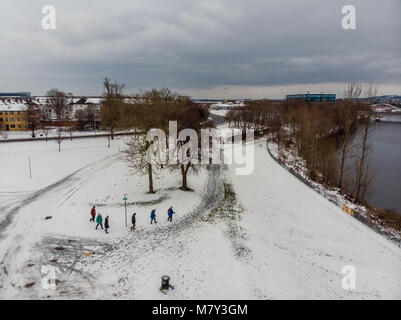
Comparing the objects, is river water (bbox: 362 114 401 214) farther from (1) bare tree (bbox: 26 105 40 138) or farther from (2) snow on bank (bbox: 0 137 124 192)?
(1) bare tree (bbox: 26 105 40 138)

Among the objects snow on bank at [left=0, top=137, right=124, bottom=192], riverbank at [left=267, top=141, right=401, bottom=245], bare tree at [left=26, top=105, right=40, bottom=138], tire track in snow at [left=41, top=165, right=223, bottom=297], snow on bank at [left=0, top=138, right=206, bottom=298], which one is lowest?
riverbank at [left=267, top=141, right=401, bottom=245]

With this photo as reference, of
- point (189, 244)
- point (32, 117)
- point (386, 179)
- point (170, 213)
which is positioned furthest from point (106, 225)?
point (32, 117)

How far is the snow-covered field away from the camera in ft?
36.6

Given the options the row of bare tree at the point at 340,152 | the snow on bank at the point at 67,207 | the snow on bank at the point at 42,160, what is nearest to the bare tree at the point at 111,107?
the snow on bank at the point at 42,160

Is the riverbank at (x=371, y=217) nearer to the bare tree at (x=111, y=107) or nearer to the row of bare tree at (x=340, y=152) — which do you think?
the row of bare tree at (x=340, y=152)

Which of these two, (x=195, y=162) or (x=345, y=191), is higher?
(x=195, y=162)

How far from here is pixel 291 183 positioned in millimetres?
28016

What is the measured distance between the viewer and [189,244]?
47.5 ft

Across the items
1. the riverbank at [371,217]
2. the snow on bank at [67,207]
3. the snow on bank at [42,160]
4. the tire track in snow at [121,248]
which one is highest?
the snow on bank at [42,160]

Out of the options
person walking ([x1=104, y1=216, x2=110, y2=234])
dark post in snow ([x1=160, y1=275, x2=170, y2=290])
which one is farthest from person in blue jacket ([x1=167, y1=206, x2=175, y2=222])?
dark post in snow ([x1=160, y1=275, x2=170, y2=290])

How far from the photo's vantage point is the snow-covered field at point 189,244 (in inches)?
439
